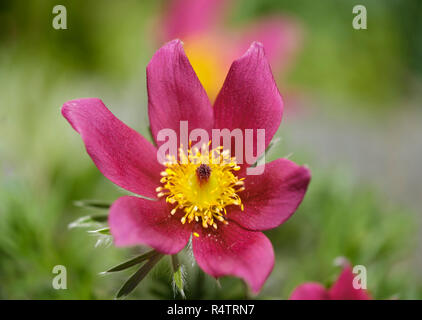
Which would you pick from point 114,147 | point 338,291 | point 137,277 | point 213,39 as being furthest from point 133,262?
point 213,39

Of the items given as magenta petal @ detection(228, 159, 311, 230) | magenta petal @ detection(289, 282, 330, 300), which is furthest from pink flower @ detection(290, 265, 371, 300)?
magenta petal @ detection(228, 159, 311, 230)

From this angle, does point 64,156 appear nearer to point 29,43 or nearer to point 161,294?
point 161,294

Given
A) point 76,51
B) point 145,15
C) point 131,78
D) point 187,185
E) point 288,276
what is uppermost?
point 145,15

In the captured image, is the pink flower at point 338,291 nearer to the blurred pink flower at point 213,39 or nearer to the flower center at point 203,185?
the flower center at point 203,185

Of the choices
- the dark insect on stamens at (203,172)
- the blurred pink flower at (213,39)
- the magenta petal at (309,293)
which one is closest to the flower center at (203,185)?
Result: the dark insect on stamens at (203,172)

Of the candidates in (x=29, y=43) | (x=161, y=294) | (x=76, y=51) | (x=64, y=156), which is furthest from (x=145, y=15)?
(x=161, y=294)
